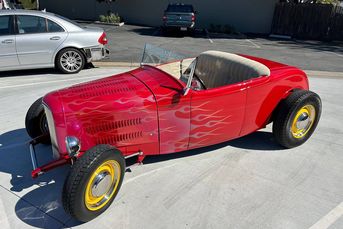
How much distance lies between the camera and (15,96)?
21.4 ft

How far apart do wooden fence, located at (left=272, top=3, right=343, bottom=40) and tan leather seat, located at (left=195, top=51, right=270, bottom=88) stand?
16.0 meters

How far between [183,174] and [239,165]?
2.52 feet

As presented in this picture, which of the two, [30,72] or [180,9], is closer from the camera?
[30,72]

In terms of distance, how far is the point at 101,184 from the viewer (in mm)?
3188

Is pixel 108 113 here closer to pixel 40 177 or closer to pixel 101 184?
pixel 101 184

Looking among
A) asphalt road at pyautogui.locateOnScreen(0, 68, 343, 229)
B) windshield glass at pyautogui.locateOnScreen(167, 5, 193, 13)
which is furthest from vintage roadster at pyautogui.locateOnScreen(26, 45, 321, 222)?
windshield glass at pyautogui.locateOnScreen(167, 5, 193, 13)

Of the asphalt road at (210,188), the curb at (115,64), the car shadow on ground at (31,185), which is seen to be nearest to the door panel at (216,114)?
the asphalt road at (210,188)

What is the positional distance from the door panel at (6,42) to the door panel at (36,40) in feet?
0.43

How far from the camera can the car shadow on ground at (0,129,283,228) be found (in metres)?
3.28

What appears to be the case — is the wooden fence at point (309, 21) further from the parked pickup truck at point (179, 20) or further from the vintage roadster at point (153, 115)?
the vintage roadster at point (153, 115)

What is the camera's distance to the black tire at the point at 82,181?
290 cm

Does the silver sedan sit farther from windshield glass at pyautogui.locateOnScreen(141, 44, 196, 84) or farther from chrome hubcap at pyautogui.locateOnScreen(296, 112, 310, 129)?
chrome hubcap at pyautogui.locateOnScreen(296, 112, 310, 129)

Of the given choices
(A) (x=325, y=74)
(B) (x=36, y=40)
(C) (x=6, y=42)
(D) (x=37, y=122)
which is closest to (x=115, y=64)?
(B) (x=36, y=40)

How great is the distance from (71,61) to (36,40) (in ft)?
3.14
